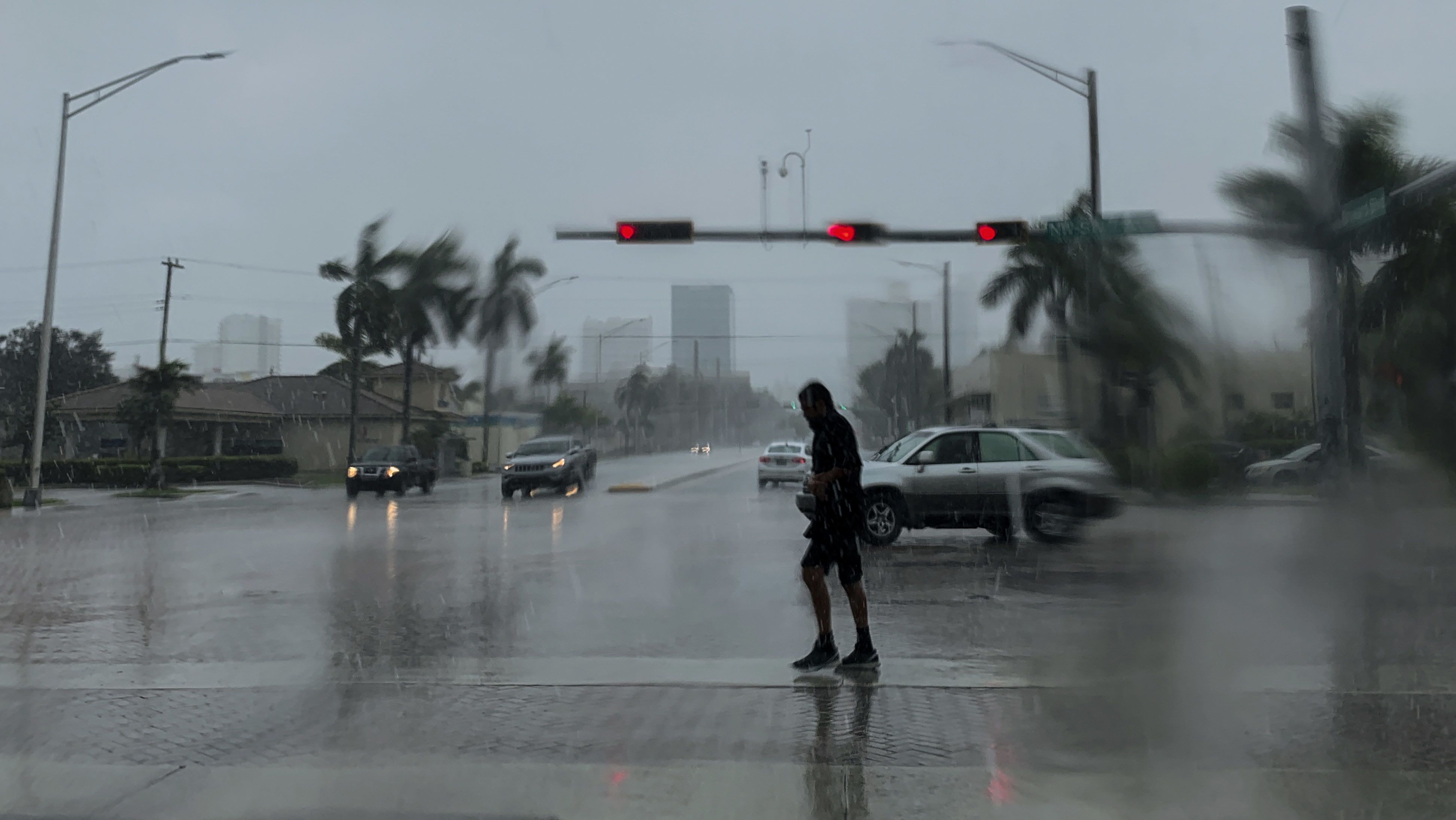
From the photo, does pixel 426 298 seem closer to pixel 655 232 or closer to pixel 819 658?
pixel 655 232

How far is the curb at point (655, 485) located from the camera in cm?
3150

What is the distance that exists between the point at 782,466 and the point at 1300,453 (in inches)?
876

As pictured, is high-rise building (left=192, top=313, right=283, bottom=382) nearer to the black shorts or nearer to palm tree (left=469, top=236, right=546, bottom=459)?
palm tree (left=469, top=236, right=546, bottom=459)

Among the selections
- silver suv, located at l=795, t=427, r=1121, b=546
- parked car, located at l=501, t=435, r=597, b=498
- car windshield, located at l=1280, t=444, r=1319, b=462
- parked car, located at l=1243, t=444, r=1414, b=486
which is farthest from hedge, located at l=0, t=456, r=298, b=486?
car windshield, located at l=1280, t=444, r=1319, b=462

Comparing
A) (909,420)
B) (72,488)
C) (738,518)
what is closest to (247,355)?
(909,420)

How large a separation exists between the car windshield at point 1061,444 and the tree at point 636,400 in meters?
93.8

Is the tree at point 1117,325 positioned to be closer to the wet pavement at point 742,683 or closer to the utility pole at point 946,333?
the wet pavement at point 742,683

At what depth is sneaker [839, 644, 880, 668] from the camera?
7000mm

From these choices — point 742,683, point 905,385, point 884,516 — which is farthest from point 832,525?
point 905,385

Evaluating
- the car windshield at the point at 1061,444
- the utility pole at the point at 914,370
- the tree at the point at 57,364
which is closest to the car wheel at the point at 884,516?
the car windshield at the point at 1061,444

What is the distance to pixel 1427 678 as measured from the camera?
22.6ft

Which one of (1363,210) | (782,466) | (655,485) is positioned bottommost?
(655,485)

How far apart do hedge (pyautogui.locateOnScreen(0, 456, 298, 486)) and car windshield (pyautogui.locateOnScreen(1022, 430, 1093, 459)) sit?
32404 mm

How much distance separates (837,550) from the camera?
686 centimetres
